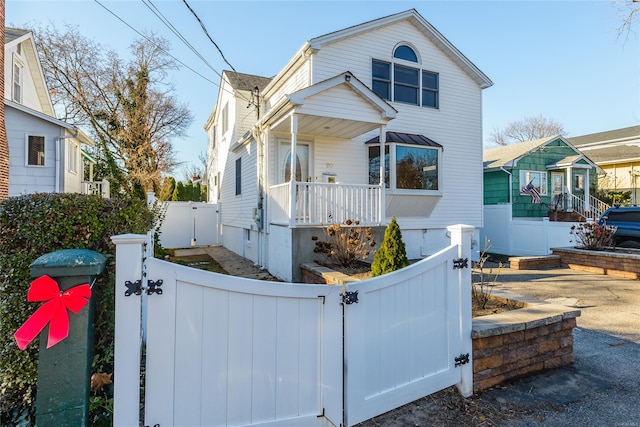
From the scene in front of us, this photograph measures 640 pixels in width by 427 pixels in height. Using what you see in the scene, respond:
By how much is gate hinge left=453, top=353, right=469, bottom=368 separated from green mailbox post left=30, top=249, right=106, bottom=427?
276cm

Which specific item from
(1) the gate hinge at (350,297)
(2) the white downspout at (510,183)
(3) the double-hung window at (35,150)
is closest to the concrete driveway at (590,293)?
(1) the gate hinge at (350,297)

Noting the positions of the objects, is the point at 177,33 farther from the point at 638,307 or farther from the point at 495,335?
the point at 638,307

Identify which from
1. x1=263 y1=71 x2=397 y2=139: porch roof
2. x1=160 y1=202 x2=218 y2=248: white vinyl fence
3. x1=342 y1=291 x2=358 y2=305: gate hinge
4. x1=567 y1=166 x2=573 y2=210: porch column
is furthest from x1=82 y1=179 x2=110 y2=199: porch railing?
x1=567 y1=166 x2=573 y2=210: porch column

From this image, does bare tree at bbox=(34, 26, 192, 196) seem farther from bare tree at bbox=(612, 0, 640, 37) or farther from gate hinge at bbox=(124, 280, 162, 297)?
bare tree at bbox=(612, 0, 640, 37)

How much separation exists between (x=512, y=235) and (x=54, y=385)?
47.0 ft

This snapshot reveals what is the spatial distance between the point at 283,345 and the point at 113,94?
2407cm

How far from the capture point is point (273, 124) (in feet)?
27.1

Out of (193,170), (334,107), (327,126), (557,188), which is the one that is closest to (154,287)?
(334,107)

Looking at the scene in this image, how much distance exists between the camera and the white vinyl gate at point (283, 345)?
77.6 inches

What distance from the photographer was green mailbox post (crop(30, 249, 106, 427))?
189cm

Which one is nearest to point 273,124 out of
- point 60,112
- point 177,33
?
point 177,33

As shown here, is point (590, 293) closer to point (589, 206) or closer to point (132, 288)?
point (132, 288)

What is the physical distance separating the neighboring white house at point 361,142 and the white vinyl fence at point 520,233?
2.29 metres

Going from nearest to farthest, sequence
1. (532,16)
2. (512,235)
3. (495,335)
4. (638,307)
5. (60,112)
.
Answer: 1. (495,335)
2. (638,307)
3. (532,16)
4. (512,235)
5. (60,112)
